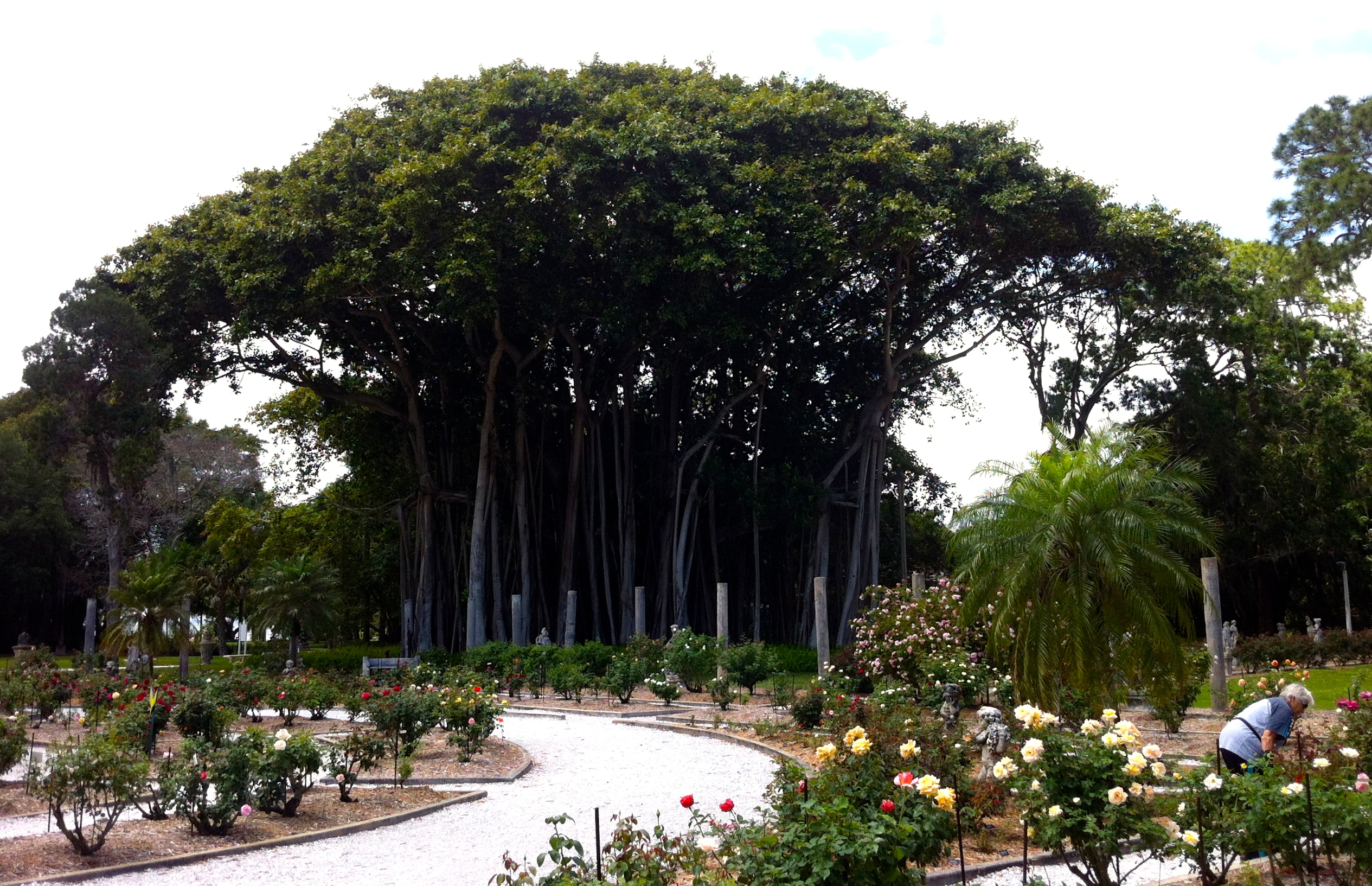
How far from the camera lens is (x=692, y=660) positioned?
19.2 metres

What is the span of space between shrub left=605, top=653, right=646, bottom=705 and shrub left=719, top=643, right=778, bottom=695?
1362mm

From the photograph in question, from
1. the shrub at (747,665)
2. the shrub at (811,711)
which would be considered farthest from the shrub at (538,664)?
the shrub at (811,711)

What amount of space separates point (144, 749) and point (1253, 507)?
102 ft

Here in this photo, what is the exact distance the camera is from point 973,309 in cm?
2911

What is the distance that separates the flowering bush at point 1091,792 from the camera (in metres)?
5.29

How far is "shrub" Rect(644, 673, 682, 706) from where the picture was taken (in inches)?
695

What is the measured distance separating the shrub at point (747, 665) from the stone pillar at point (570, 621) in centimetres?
739

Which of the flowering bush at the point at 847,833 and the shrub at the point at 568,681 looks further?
the shrub at the point at 568,681

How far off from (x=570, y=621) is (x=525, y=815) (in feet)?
56.0


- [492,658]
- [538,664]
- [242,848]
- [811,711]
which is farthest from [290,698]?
[492,658]

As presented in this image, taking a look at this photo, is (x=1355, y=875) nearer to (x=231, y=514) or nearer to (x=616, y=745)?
(x=616, y=745)

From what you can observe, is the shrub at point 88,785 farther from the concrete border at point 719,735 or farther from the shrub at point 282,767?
the concrete border at point 719,735

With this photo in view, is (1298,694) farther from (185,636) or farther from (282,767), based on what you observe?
(185,636)

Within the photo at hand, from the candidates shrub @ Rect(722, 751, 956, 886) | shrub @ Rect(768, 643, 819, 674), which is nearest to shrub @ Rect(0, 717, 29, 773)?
shrub @ Rect(722, 751, 956, 886)
